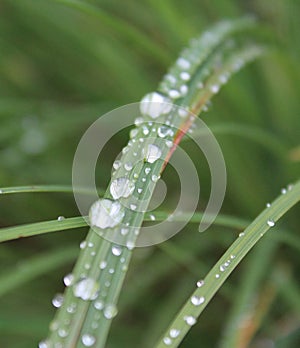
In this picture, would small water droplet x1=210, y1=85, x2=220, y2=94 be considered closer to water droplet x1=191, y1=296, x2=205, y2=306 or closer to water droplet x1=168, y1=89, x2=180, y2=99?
water droplet x1=168, y1=89, x2=180, y2=99

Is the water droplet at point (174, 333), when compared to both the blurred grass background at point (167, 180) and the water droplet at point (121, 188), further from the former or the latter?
the blurred grass background at point (167, 180)

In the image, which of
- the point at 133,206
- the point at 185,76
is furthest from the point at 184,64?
the point at 133,206

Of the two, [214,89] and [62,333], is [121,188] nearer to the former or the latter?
[62,333]

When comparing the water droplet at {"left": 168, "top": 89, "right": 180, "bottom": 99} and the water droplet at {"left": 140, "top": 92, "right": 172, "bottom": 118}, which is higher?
the water droplet at {"left": 168, "top": 89, "right": 180, "bottom": 99}

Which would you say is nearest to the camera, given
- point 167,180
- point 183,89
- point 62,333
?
point 62,333

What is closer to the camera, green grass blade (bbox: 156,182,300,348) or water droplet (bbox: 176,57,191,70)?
green grass blade (bbox: 156,182,300,348)

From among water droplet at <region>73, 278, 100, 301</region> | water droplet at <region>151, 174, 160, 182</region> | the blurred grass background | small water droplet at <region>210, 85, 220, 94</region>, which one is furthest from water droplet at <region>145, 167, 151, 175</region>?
the blurred grass background

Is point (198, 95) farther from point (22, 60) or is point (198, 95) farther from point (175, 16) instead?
point (22, 60)
